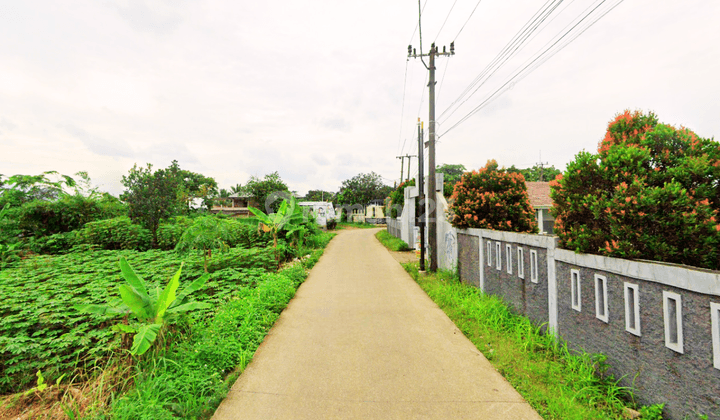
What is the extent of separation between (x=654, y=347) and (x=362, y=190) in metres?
51.4

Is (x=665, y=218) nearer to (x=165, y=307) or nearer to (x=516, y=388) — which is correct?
(x=516, y=388)

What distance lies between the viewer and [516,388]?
357 cm

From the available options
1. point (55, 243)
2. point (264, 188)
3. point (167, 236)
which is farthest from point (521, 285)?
point (264, 188)

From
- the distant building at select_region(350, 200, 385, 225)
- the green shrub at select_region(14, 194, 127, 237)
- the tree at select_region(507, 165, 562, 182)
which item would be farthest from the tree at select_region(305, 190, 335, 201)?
the green shrub at select_region(14, 194, 127, 237)

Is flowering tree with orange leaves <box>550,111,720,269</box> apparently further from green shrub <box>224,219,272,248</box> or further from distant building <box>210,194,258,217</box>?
distant building <box>210,194,258,217</box>

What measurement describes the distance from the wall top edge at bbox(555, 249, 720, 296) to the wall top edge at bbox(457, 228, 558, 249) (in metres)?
0.63

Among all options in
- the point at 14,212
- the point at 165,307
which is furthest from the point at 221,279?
the point at 14,212

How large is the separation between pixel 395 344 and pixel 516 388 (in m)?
1.81

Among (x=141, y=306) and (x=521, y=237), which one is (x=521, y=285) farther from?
(x=141, y=306)

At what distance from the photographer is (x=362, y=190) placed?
54.0 m

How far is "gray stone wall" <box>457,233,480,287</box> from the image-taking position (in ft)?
24.7

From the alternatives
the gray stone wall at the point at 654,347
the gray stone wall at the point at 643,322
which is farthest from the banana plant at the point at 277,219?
the gray stone wall at the point at 654,347

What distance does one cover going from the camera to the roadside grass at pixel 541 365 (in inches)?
123

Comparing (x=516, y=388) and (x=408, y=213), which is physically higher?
(x=408, y=213)
